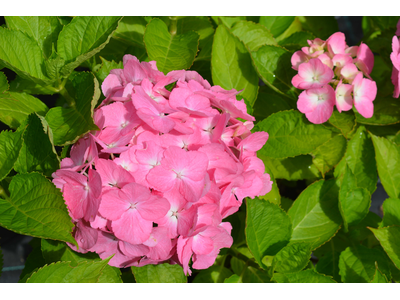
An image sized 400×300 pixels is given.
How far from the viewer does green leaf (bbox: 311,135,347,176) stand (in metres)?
1.04

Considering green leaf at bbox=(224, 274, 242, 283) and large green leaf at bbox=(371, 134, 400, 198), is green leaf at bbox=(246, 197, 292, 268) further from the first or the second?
large green leaf at bbox=(371, 134, 400, 198)

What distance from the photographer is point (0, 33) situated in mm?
725

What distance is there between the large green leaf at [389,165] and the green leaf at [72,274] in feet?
2.57

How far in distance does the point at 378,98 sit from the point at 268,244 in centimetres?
61

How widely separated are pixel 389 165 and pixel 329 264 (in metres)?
0.32

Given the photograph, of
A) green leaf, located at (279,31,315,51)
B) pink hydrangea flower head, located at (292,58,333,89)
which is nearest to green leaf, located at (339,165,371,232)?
pink hydrangea flower head, located at (292,58,333,89)

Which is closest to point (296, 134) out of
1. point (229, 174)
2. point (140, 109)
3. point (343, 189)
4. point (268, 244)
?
point (343, 189)

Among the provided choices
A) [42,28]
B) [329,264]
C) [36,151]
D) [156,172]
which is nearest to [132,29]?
[42,28]

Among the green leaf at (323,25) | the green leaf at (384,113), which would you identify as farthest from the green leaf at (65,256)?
the green leaf at (323,25)

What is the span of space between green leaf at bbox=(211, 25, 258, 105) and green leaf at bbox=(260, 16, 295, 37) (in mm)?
267

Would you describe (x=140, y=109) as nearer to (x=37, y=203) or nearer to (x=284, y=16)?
(x=37, y=203)

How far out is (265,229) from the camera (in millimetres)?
872

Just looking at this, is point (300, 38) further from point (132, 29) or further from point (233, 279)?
point (233, 279)

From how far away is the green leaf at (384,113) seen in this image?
1.08m
